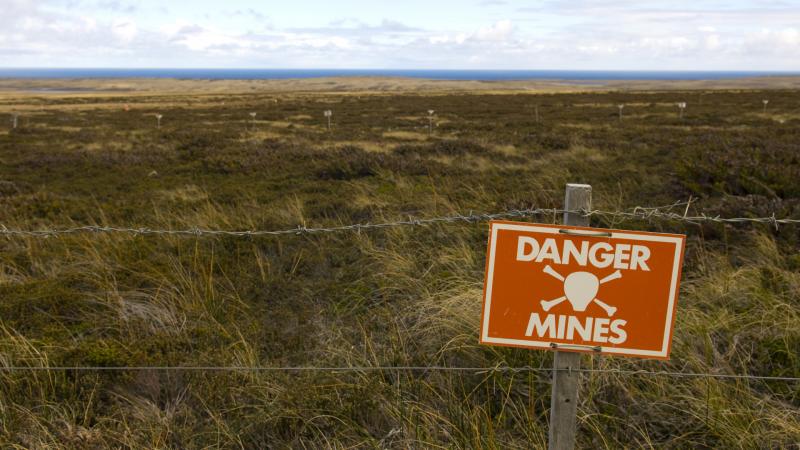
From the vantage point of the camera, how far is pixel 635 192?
948cm

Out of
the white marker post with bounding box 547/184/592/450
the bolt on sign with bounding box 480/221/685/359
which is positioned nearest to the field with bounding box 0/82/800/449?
the white marker post with bounding box 547/184/592/450

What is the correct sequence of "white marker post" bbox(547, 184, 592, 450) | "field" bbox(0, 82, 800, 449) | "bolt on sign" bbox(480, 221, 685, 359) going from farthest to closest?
"field" bbox(0, 82, 800, 449), "white marker post" bbox(547, 184, 592, 450), "bolt on sign" bbox(480, 221, 685, 359)

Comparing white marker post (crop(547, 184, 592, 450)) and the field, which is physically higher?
white marker post (crop(547, 184, 592, 450))

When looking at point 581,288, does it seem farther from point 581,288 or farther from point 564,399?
point 564,399

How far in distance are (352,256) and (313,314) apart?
141cm

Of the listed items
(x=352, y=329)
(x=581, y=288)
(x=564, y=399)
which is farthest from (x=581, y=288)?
(x=352, y=329)

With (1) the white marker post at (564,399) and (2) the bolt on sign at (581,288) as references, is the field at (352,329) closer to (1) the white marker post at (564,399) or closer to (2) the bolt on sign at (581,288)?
(1) the white marker post at (564,399)

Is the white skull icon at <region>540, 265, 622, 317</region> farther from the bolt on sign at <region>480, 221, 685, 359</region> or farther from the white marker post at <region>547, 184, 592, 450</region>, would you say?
the white marker post at <region>547, 184, 592, 450</region>

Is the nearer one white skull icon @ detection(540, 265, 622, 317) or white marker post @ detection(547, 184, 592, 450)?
white skull icon @ detection(540, 265, 622, 317)

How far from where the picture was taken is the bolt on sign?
2.04 metres

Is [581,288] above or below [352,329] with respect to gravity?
above

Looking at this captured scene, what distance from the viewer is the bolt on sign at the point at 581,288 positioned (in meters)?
2.04

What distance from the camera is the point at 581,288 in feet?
6.85

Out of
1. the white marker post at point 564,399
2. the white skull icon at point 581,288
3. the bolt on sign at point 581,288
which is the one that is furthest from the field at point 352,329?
the white skull icon at point 581,288
